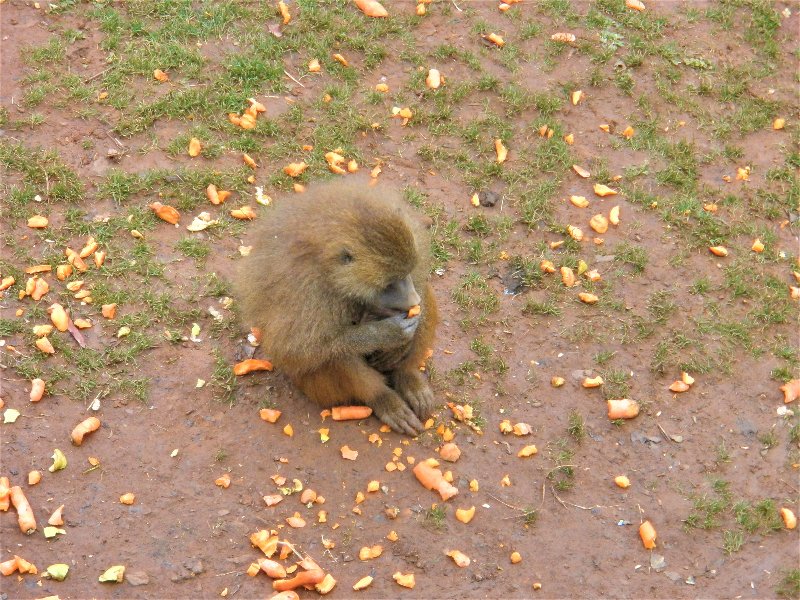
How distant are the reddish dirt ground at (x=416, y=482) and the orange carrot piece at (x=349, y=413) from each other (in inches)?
2.1

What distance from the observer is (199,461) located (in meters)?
5.26

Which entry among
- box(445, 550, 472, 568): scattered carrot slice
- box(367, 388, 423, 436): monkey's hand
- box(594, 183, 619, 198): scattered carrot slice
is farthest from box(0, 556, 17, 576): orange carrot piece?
box(594, 183, 619, 198): scattered carrot slice

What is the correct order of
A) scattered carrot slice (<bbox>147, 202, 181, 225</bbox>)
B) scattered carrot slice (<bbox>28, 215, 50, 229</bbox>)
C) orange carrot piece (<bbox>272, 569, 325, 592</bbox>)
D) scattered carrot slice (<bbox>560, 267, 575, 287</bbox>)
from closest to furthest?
orange carrot piece (<bbox>272, 569, 325, 592</bbox>) → scattered carrot slice (<bbox>28, 215, 50, 229</bbox>) → scattered carrot slice (<bbox>147, 202, 181, 225</bbox>) → scattered carrot slice (<bbox>560, 267, 575, 287</bbox>)

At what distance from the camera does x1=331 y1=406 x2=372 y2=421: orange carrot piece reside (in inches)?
217

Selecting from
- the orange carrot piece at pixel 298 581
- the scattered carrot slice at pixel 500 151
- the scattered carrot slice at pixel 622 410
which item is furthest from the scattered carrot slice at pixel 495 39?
the orange carrot piece at pixel 298 581

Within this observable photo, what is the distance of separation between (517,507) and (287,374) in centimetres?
164

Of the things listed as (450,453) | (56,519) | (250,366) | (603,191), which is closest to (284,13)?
(603,191)

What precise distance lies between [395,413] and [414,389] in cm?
22

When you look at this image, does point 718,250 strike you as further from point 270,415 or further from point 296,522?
point 296,522

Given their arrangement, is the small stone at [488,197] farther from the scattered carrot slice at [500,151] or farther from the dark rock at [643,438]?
the dark rock at [643,438]

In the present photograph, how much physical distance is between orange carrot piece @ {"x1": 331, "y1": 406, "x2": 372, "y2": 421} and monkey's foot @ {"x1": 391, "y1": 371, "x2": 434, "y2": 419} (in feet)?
0.90

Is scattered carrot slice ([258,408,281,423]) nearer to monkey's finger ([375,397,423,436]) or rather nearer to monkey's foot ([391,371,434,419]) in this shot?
monkey's finger ([375,397,423,436])

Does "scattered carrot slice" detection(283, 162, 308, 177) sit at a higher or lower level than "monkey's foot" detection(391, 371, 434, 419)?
higher

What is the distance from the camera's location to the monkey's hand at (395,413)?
5.53 meters
